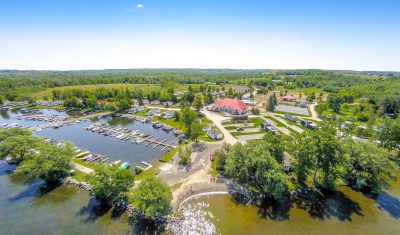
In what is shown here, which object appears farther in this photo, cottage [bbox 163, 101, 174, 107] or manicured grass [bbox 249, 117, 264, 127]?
cottage [bbox 163, 101, 174, 107]

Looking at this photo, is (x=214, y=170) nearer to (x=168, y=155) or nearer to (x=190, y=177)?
(x=190, y=177)

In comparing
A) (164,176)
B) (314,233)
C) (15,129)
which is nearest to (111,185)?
(164,176)

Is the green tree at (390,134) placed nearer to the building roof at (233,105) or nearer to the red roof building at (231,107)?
the red roof building at (231,107)

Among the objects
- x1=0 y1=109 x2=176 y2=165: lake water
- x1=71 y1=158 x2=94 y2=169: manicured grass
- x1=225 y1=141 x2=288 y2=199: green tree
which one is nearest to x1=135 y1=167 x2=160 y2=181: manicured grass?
x1=0 y1=109 x2=176 y2=165: lake water

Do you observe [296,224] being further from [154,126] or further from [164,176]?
[154,126]

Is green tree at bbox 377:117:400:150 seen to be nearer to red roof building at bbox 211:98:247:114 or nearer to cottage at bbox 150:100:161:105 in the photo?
red roof building at bbox 211:98:247:114

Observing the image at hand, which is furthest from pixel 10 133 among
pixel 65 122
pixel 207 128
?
pixel 207 128

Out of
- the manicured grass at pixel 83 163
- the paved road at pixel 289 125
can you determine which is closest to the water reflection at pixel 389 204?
the paved road at pixel 289 125
